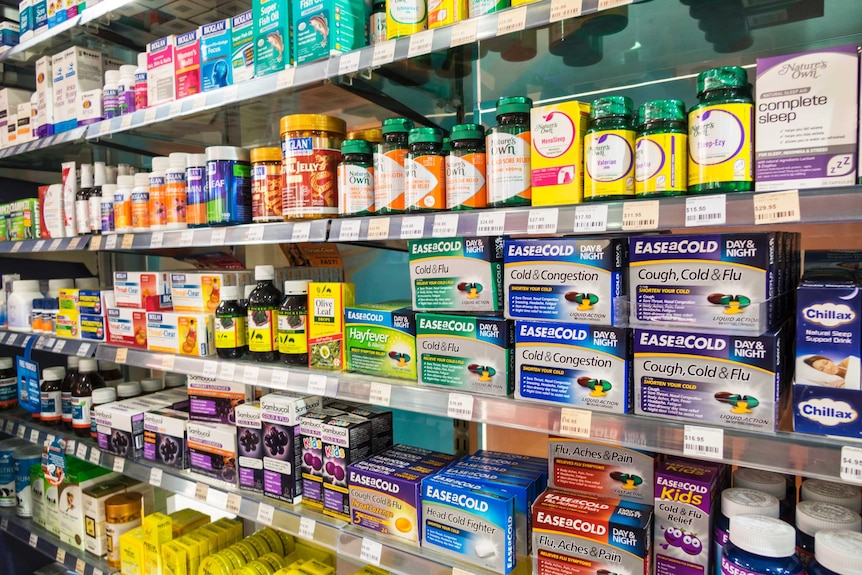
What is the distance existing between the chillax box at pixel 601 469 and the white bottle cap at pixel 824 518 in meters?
0.29

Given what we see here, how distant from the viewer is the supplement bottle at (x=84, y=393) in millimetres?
2398

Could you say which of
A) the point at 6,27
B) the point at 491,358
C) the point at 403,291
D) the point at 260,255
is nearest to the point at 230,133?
the point at 260,255

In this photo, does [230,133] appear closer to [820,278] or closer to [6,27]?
[6,27]

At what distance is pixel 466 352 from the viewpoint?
4.68 feet

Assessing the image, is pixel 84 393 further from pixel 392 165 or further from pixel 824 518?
pixel 824 518

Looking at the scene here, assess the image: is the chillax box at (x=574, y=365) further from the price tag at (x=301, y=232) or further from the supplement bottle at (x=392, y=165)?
the price tag at (x=301, y=232)

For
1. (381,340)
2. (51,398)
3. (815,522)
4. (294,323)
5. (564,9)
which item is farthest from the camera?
(51,398)

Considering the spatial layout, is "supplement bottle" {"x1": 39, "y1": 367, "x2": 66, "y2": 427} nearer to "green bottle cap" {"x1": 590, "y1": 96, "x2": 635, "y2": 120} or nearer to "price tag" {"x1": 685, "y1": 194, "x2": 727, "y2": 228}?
"green bottle cap" {"x1": 590, "y1": 96, "x2": 635, "y2": 120}

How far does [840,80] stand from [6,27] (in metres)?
3.30

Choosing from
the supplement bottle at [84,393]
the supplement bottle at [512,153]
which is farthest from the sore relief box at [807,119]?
the supplement bottle at [84,393]

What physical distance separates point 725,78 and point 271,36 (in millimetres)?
1223

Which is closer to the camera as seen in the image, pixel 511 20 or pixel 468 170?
pixel 511 20

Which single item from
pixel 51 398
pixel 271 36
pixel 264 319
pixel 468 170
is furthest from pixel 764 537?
pixel 51 398

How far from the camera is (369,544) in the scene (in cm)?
153
